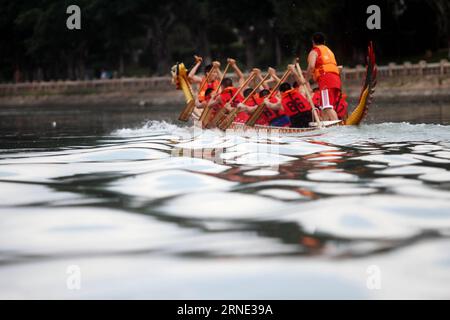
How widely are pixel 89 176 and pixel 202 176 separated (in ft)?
5.14

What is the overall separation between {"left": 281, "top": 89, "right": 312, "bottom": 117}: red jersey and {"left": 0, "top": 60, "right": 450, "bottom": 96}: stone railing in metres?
22.9

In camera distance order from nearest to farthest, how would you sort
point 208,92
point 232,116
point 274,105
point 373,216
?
point 373,216 → point 274,105 → point 232,116 → point 208,92

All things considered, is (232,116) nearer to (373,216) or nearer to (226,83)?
(226,83)

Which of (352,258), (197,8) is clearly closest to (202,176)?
(352,258)

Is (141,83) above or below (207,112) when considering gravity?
above

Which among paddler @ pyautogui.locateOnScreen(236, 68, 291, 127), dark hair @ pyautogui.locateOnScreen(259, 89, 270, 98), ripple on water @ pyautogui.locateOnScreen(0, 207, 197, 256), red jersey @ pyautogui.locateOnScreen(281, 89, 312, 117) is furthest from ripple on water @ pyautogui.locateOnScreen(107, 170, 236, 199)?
dark hair @ pyautogui.locateOnScreen(259, 89, 270, 98)

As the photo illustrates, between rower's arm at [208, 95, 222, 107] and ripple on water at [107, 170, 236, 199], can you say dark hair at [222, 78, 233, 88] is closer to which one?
rower's arm at [208, 95, 222, 107]

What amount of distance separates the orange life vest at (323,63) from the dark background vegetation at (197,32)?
24158mm

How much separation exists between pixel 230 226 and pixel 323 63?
10.1m

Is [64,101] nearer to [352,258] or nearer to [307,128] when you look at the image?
[307,128]

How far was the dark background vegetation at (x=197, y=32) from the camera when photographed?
43.2m

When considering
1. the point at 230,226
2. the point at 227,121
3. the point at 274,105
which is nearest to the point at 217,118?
the point at 227,121

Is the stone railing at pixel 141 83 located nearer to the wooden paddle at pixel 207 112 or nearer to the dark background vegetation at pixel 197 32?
the dark background vegetation at pixel 197 32

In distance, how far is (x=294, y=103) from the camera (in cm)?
1634
